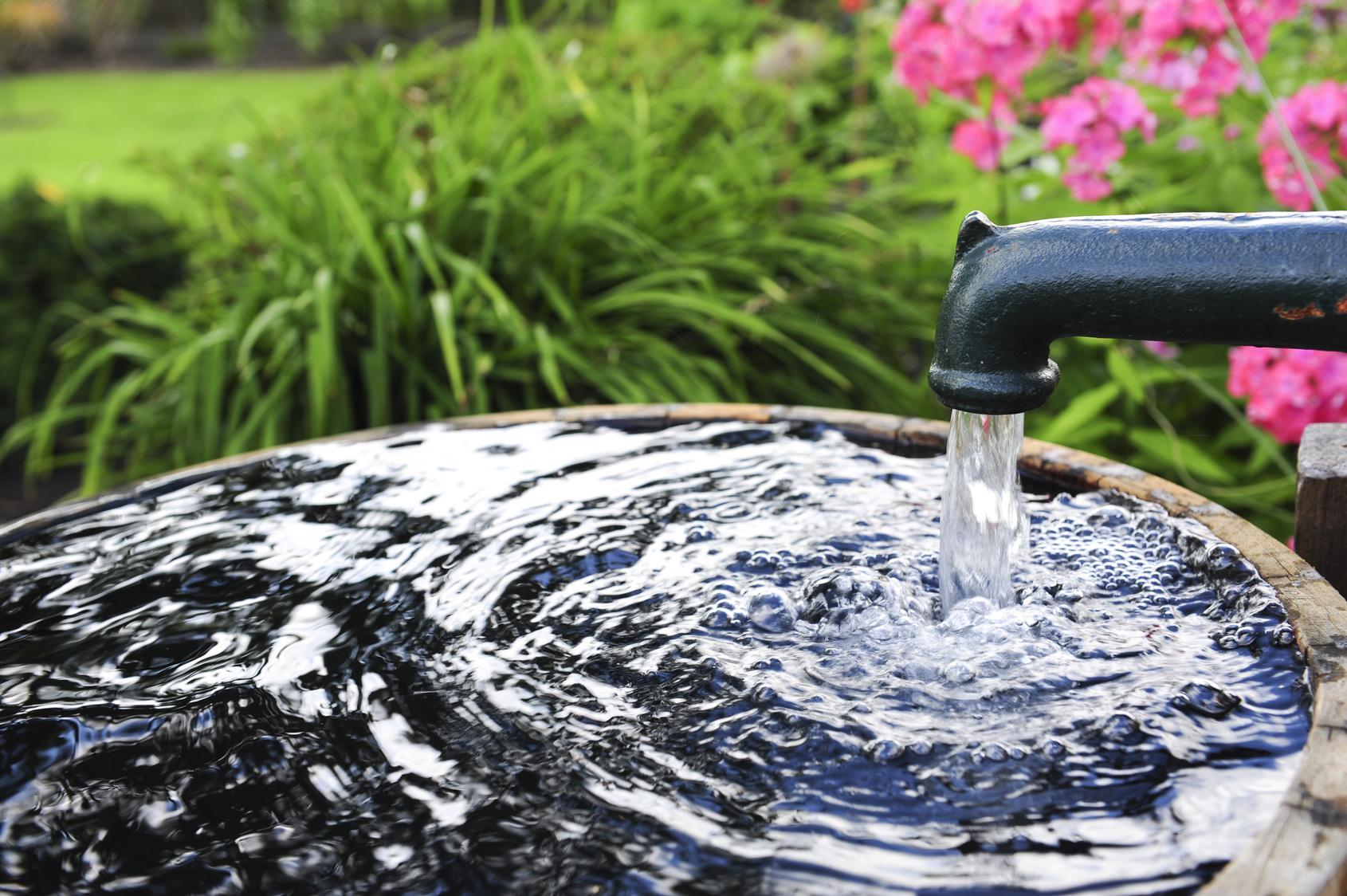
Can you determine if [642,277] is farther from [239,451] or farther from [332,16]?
[332,16]

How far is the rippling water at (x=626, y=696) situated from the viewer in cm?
74

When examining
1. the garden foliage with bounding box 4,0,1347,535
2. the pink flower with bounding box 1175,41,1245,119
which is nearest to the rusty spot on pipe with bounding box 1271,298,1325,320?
the garden foliage with bounding box 4,0,1347,535

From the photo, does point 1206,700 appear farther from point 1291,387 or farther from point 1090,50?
point 1090,50

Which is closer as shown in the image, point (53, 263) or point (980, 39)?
point (980, 39)

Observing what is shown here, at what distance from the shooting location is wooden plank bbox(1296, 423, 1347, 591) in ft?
4.03

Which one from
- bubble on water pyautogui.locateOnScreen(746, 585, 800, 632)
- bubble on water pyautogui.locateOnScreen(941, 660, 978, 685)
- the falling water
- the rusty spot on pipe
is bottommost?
bubble on water pyautogui.locateOnScreen(941, 660, 978, 685)

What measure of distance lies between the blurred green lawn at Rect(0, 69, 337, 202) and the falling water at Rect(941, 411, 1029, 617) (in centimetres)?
657

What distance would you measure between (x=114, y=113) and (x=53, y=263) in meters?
8.79

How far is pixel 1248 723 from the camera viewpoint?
32.9 inches

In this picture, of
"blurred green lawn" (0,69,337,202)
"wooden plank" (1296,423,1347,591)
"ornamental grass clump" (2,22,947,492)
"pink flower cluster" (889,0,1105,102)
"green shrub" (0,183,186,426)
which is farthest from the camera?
"blurred green lawn" (0,69,337,202)

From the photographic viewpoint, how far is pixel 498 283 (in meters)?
2.53

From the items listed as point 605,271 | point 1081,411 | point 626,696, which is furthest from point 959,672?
point 605,271

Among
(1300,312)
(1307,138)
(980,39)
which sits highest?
(980,39)

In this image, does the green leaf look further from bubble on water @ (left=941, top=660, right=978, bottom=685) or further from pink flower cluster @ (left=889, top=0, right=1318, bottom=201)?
bubble on water @ (left=941, top=660, right=978, bottom=685)
